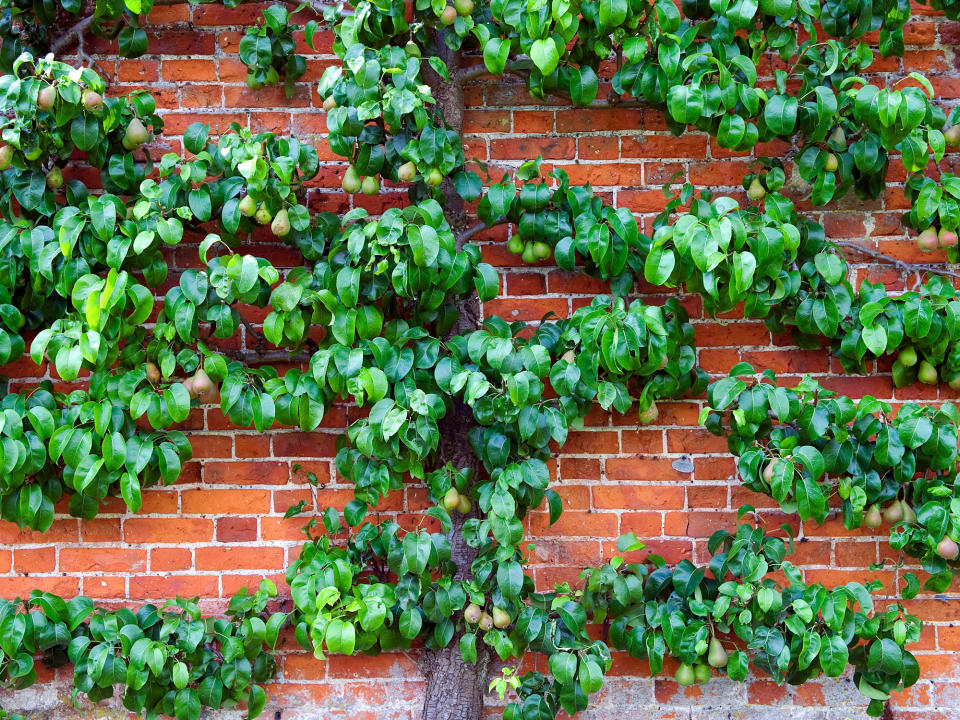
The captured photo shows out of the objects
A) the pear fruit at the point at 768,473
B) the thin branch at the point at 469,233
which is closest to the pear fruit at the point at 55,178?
the thin branch at the point at 469,233

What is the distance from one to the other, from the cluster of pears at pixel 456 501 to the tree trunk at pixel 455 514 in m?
0.10

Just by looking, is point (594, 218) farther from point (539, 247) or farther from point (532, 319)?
point (532, 319)

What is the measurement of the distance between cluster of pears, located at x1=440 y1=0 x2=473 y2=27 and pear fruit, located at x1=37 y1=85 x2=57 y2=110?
95cm

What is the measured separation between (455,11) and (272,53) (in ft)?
1.67

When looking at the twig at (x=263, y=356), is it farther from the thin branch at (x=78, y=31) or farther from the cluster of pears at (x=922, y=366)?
the cluster of pears at (x=922, y=366)

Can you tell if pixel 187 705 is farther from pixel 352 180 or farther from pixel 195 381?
pixel 352 180

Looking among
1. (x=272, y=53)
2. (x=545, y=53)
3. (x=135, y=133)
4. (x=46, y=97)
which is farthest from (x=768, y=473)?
(x=46, y=97)

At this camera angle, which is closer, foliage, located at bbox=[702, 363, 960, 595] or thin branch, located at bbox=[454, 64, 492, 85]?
foliage, located at bbox=[702, 363, 960, 595]

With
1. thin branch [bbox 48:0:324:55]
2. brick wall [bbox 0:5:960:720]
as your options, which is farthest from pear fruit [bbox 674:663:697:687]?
thin branch [bbox 48:0:324:55]

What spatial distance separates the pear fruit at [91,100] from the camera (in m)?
1.93

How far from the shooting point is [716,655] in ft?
6.54

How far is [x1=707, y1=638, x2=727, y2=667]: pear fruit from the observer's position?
6.54 feet

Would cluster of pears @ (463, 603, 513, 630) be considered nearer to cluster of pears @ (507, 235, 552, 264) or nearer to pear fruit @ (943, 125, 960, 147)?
cluster of pears @ (507, 235, 552, 264)

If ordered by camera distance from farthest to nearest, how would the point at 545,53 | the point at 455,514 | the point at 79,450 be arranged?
1. the point at 455,514
2. the point at 79,450
3. the point at 545,53
